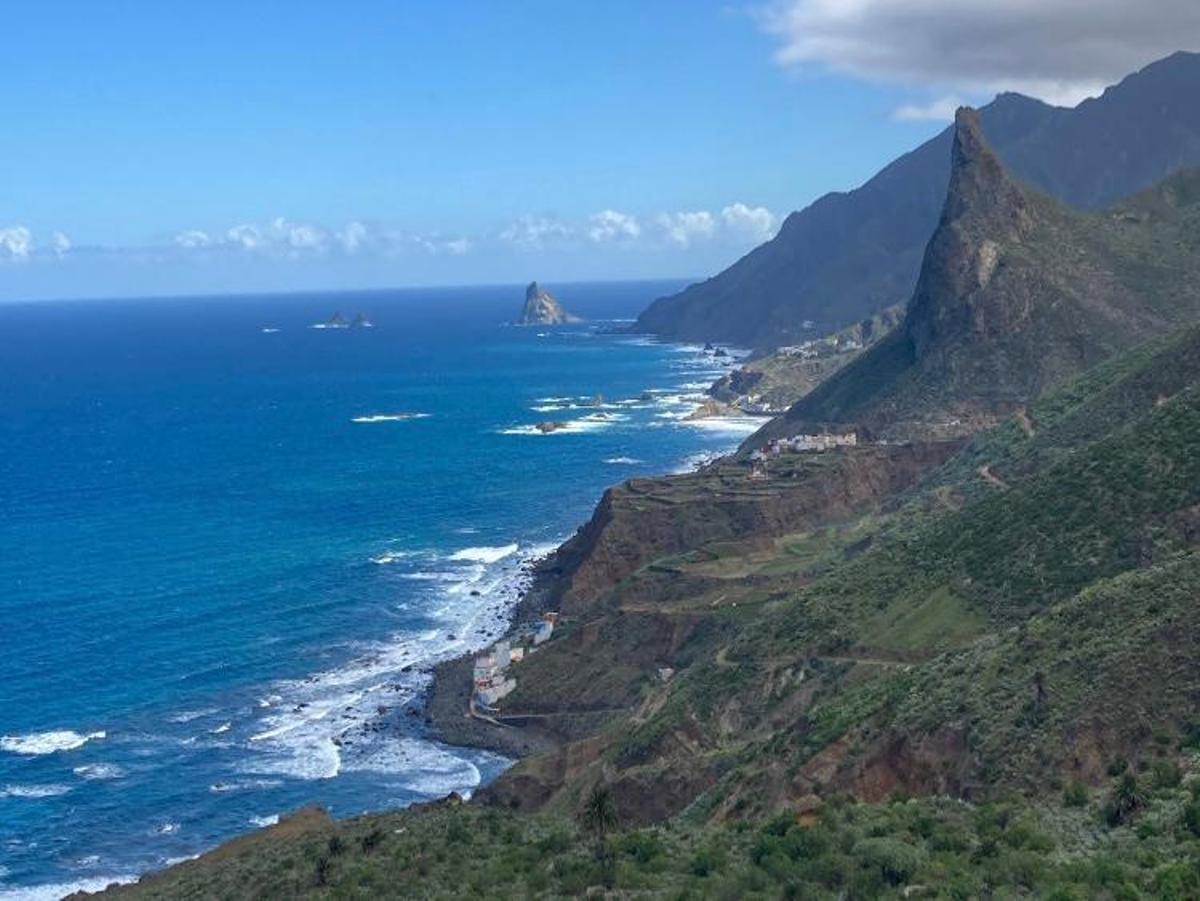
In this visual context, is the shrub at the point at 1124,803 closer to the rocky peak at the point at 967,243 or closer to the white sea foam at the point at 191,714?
the white sea foam at the point at 191,714

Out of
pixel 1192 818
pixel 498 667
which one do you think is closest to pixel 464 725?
pixel 498 667

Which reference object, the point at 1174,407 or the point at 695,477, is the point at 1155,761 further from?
the point at 695,477

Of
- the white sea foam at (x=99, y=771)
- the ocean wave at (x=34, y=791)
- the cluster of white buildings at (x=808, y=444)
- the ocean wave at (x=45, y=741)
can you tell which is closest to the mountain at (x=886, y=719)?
the ocean wave at (x=34, y=791)

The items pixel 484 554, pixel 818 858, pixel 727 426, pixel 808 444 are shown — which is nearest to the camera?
pixel 818 858

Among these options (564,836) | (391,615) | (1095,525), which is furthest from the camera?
(391,615)

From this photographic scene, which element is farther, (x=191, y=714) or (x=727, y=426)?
(x=727, y=426)

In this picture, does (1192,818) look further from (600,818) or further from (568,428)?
(568,428)

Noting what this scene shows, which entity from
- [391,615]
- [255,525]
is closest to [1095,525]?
[391,615]
